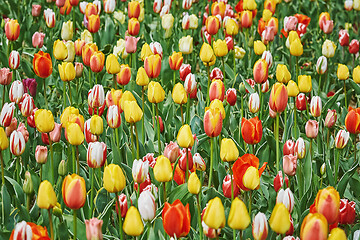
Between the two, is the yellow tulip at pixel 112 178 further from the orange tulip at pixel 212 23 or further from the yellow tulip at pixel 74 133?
the orange tulip at pixel 212 23

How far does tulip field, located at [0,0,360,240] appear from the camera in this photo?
1.62 meters

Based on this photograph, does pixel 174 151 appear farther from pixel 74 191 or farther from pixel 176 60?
pixel 176 60

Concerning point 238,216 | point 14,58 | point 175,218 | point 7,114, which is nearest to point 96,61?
point 14,58

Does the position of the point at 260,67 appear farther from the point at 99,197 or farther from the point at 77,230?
the point at 77,230

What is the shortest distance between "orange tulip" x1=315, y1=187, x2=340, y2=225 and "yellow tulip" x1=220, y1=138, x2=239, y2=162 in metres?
0.42

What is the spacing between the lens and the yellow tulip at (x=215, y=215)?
145 cm

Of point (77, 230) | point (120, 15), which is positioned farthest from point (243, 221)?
point (120, 15)

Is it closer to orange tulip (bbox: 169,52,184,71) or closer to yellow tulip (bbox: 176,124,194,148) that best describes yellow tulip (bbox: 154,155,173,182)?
yellow tulip (bbox: 176,124,194,148)

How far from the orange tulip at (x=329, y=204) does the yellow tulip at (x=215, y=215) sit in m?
0.27

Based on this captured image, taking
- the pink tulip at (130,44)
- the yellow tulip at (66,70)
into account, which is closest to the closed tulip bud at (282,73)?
the pink tulip at (130,44)

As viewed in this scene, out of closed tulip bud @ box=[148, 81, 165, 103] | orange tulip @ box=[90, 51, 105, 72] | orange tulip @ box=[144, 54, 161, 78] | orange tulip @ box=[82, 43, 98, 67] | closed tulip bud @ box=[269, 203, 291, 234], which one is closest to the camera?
closed tulip bud @ box=[269, 203, 291, 234]

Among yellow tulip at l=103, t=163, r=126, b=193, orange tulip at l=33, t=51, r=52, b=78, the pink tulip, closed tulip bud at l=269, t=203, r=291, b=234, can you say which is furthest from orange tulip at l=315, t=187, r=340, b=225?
the pink tulip

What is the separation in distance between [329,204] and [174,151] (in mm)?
738

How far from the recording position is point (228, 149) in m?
1.88
